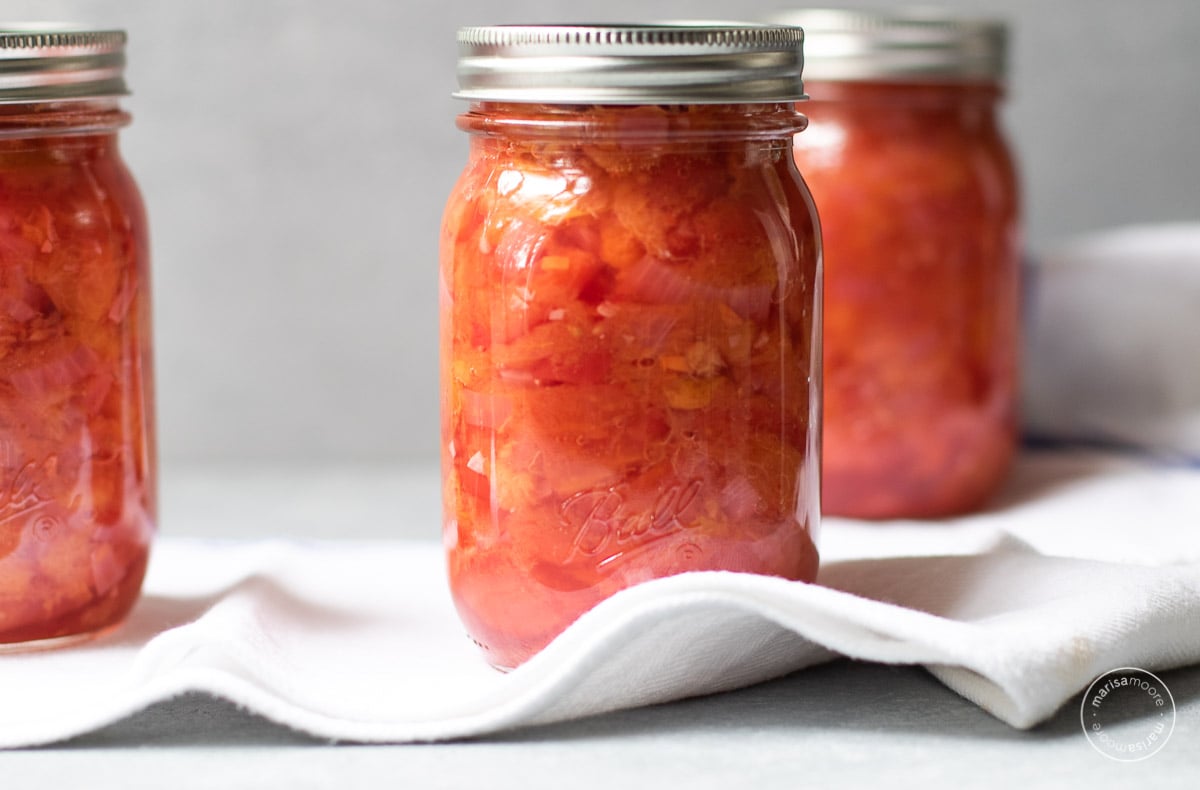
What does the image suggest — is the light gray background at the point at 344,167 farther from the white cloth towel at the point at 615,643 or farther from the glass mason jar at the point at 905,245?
the white cloth towel at the point at 615,643

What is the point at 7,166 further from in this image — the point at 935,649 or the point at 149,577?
the point at 935,649

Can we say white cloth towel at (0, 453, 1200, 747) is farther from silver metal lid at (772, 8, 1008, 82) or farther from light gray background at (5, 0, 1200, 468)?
light gray background at (5, 0, 1200, 468)

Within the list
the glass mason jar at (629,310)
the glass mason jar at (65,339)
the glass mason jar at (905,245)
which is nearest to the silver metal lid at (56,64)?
the glass mason jar at (65,339)

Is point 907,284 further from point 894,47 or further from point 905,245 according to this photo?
point 894,47

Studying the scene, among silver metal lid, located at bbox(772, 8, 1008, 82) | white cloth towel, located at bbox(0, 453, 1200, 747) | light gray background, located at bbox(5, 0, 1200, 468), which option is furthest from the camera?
light gray background, located at bbox(5, 0, 1200, 468)

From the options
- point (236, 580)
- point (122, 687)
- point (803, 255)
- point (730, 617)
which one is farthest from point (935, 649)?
point (236, 580)

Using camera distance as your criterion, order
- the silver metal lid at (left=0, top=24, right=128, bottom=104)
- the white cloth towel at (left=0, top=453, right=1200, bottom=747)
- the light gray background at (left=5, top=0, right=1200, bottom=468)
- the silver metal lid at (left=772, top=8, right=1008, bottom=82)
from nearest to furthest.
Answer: the white cloth towel at (left=0, top=453, right=1200, bottom=747), the silver metal lid at (left=0, top=24, right=128, bottom=104), the silver metal lid at (left=772, top=8, right=1008, bottom=82), the light gray background at (left=5, top=0, right=1200, bottom=468)

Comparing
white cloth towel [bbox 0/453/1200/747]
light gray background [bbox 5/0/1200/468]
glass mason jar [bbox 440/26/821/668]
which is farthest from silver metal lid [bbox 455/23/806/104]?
light gray background [bbox 5/0/1200/468]
